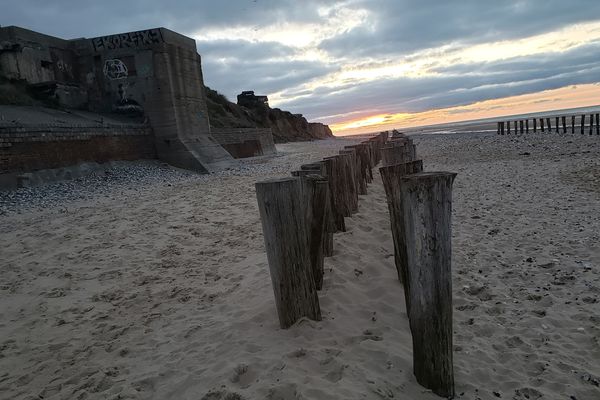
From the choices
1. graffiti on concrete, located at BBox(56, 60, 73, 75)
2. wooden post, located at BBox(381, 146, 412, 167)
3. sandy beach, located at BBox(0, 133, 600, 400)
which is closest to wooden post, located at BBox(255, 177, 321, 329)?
sandy beach, located at BBox(0, 133, 600, 400)

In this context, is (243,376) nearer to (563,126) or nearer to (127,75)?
(127,75)

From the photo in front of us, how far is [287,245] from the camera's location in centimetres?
306

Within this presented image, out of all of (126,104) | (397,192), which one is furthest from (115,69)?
(397,192)

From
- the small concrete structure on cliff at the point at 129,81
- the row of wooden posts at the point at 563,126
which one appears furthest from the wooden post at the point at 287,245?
the row of wooden posts at the point at 563,126

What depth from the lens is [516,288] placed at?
4.11 metres

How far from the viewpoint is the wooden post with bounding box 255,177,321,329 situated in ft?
9.89

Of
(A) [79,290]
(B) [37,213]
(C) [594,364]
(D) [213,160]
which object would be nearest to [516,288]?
(C) [594,364]

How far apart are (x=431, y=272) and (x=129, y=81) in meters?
16.4

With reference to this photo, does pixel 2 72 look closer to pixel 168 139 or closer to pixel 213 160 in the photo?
pixel 168 139

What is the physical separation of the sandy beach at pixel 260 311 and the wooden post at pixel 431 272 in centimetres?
17

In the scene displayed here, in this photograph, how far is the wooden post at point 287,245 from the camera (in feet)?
9.89

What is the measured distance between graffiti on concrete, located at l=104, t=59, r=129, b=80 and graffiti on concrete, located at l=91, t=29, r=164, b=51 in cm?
54

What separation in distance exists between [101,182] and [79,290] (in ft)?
27.0

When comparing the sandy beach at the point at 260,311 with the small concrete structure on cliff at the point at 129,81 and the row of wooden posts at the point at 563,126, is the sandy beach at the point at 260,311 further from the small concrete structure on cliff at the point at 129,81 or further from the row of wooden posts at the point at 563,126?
the row of wooden posts at the point at 563,126
